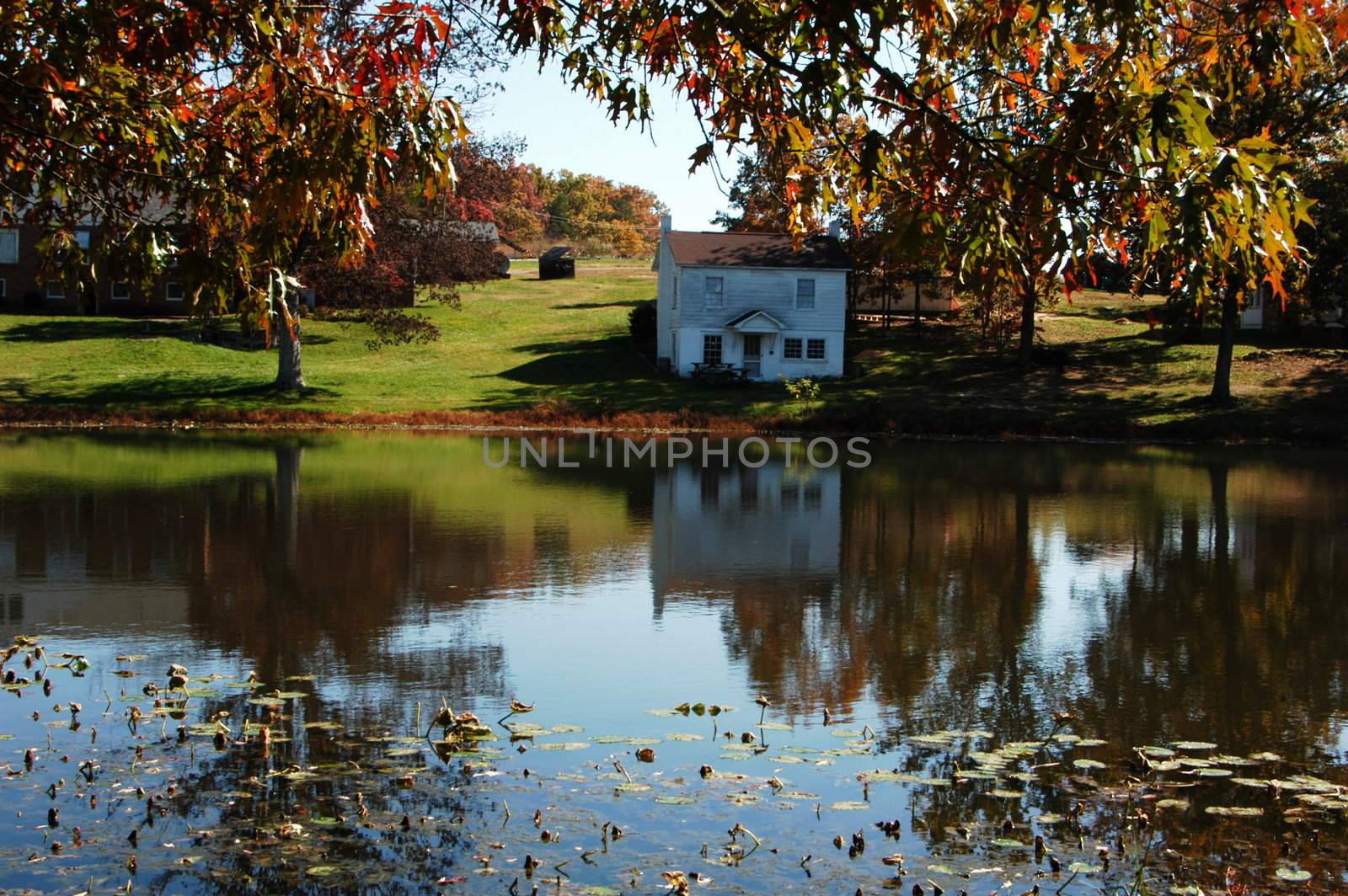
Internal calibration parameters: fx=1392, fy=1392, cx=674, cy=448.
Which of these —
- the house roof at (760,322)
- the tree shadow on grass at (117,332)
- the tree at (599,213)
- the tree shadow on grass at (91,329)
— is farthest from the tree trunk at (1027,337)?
the tree at (599,213)

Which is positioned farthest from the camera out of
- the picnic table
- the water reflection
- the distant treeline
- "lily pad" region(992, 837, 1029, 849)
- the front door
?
the distant treeline

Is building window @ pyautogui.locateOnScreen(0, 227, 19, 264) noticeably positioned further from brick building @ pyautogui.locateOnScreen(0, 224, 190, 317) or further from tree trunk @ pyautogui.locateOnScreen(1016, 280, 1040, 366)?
tree trunk @ pyautogui.locateOnScreen(1016, 280, 1040, 366)

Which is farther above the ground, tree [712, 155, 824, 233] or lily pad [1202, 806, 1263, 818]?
tree [712, 155, 824, 233]

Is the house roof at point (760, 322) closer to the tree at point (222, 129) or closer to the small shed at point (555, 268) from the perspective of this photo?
the small shed at point (555, 268)

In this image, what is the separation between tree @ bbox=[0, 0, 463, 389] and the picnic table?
146 ft

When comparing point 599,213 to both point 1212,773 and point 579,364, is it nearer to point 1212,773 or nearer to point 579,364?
point 579,364

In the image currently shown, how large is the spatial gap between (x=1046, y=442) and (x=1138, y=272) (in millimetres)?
34315

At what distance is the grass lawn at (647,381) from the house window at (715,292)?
418cm

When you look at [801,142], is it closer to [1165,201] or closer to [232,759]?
[1165,201]

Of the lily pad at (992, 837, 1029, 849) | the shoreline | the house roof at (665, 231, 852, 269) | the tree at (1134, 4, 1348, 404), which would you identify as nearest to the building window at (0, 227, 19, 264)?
the shoreline

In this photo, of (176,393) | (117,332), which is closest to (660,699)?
(176,393)

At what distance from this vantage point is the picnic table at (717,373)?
5500 centimetres

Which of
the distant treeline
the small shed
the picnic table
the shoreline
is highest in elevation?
the distant treeline

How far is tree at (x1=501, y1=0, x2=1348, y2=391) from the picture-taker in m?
6.75
